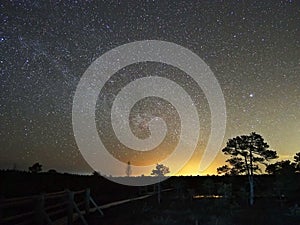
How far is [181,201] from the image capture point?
2931 cm

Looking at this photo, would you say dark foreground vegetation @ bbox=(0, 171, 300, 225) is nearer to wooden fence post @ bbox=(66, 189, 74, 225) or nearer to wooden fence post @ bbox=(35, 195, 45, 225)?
wooden fence post @ bbox=(66, 189, 74, 225)

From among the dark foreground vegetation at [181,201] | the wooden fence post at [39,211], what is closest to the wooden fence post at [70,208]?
the dark foreground vegetation at [181,201]

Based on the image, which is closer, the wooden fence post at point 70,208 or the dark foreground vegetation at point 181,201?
the wooden fence post at point 70,208

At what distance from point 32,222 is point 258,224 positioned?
1023 centimetres

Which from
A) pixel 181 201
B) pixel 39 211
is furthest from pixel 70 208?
pixel 181 201

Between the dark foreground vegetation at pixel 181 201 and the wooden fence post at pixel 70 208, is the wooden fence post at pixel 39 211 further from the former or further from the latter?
the dark foreground vegetation at pixel 181 201

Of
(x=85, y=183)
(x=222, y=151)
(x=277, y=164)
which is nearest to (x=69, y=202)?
(x=85, y=183)

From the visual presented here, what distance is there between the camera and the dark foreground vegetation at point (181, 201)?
48.7ft

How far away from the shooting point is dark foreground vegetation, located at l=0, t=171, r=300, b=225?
14836 millimetres

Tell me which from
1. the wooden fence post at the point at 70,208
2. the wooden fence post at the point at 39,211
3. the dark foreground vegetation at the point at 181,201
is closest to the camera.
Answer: the wooden fence post at the point at 39,211

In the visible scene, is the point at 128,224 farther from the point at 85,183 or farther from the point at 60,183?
the point at 85,183

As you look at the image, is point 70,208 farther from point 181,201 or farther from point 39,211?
point 181,201

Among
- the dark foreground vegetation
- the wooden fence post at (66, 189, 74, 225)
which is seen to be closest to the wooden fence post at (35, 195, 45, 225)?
the wooden fence post at (66, 189, 74, 225)

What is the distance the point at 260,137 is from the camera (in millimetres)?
32750
